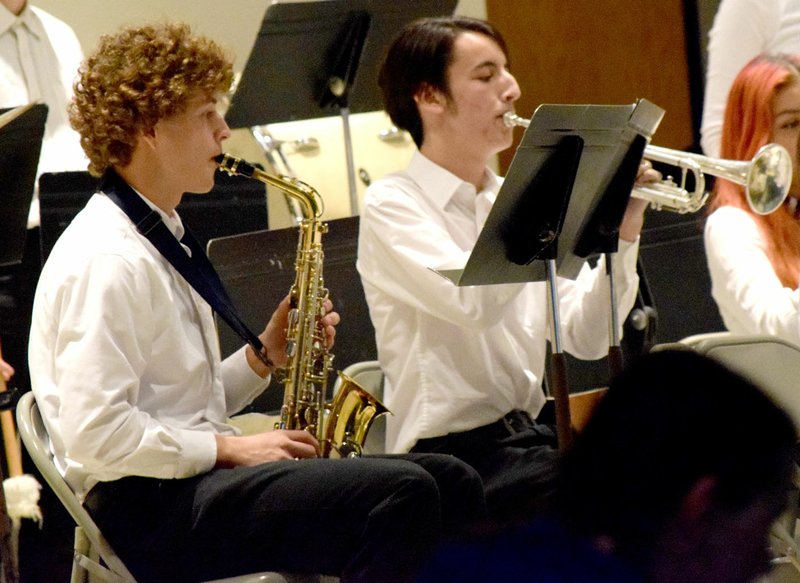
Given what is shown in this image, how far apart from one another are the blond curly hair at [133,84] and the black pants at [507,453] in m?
0.91

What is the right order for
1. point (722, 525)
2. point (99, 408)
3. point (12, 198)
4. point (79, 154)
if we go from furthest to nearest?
point (79, 154) < point (12, 198) < point (99, 408) < point (722, 525)

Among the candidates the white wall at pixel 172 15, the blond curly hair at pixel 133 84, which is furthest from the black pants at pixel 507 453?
the white wall at pixel 172 15

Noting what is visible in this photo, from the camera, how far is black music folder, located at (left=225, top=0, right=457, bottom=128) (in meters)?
3.84

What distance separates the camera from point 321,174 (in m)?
4.57

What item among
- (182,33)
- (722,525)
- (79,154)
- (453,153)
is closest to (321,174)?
(79,154)

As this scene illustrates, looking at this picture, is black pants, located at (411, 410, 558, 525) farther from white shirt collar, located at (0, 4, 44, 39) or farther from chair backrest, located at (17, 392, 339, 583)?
white shirt collar, located at (0, 4, 44, 39)

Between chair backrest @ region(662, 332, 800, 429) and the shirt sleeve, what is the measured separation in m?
1.10

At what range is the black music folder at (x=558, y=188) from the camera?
230 centimetres

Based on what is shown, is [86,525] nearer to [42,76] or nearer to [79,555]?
[79,555]

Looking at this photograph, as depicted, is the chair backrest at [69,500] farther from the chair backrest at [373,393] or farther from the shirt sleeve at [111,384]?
the chair backrest at [373,393]

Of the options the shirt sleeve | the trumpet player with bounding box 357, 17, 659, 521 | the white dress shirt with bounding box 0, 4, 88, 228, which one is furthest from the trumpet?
the white dress shirt with bounding box 0, 4, 88, 228

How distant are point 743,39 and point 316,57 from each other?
1.34 m

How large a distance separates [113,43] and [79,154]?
4.85 feet

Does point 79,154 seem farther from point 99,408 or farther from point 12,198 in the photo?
point 99,408
